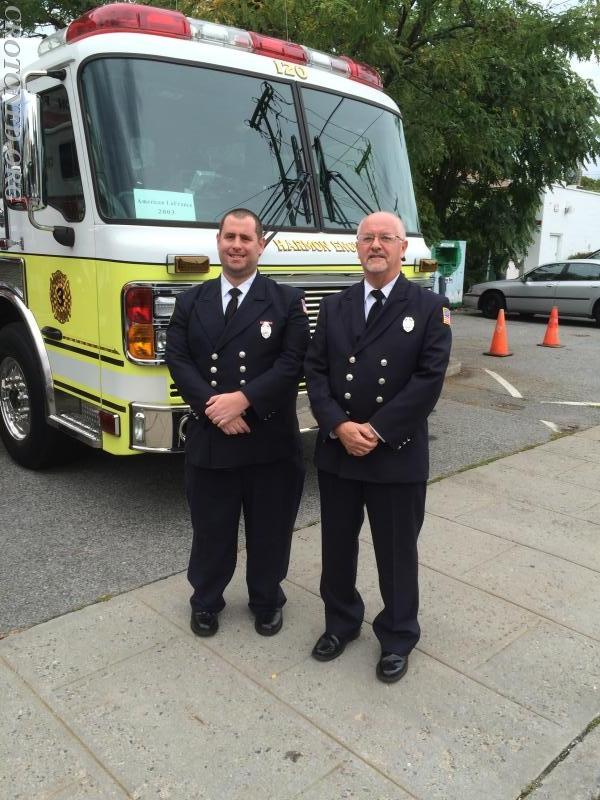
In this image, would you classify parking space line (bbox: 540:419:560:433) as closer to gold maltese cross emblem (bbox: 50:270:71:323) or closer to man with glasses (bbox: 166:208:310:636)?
man with glasses (bbox: 166:208:310:636)

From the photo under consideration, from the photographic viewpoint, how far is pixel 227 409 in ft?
9.46

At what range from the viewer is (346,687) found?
9.47 ft

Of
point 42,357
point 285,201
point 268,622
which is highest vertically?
point 285,201

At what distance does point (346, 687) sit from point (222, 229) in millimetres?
1915

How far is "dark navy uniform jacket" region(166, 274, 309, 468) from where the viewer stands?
2.95 m

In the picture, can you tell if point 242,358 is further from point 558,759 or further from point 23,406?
point 23,406

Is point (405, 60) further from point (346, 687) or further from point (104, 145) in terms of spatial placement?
point (346, 687)

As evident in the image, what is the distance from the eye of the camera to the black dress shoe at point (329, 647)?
3.05 meters

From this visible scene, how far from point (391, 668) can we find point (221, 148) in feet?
9.88

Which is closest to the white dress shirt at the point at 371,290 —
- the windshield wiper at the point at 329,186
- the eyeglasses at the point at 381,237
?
the eyeglasses at the point at 381,237

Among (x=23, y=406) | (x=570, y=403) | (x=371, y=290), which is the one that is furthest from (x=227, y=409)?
(x=570, y=403)

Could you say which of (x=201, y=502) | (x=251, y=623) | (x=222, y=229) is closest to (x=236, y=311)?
(x=222, y=229)

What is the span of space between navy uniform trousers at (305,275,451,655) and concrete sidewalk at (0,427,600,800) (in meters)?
0.34

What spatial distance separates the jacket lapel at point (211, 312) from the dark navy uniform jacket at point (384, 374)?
0.43 m
